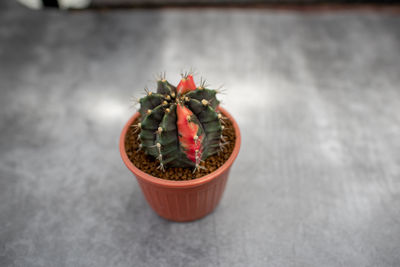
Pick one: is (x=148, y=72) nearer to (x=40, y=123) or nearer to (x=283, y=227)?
(x=40, y=123)

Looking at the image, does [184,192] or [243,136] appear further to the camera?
[243,136]

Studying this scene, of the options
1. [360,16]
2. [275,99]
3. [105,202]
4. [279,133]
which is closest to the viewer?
[105,202]

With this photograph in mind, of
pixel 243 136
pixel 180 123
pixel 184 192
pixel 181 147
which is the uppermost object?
pixel 180 123

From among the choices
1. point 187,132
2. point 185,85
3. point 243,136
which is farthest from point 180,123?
point 243,136

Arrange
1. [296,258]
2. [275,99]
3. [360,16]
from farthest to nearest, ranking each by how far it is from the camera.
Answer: [360,16], [275,99], [296,258]

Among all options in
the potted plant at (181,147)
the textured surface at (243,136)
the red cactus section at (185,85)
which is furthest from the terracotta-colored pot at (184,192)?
the red cactus section at (185,85)

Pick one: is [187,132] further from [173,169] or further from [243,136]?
[243,136]

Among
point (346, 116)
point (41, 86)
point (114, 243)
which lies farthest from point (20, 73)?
point (346, 116)

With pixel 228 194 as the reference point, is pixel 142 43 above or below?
above

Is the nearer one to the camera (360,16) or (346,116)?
(346,116)
